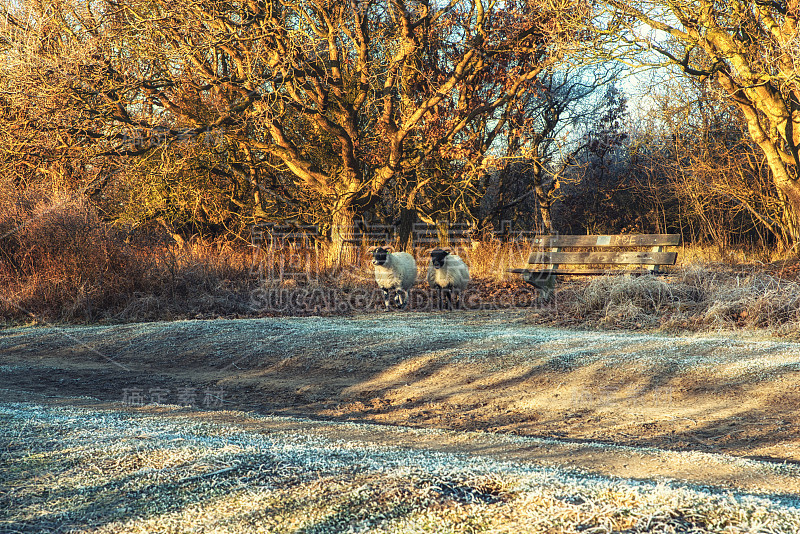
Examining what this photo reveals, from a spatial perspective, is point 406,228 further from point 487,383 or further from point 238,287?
point 487,383

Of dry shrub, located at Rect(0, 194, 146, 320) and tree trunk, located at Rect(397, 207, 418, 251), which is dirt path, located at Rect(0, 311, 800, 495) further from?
tree trunk, located at Rect(397, 207, 418, 251)

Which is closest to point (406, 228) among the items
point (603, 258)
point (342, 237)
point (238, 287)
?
point (342, 237)

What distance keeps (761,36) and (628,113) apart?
758cm

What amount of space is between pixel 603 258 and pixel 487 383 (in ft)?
20.8

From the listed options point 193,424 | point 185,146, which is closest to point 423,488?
point 193,424

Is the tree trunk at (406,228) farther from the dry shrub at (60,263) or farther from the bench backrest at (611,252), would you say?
the dry shrub at (60,263)

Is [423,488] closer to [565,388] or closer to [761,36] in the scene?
[565,388]

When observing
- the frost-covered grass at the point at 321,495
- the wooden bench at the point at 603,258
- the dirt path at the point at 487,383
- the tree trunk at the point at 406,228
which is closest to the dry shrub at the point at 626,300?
the dirt path at the point at 487,383

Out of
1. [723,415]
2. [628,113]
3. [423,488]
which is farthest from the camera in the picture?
[628,113]

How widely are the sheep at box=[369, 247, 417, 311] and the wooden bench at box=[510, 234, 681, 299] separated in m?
1.97

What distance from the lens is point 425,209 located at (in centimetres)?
1855

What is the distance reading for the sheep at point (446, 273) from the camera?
38.5ft

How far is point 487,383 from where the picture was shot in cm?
645

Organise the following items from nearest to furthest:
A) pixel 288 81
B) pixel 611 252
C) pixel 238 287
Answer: pixel 611 252 → pixel 238 287 → pixel 288 81
